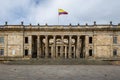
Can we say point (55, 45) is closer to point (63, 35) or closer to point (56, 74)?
point (63, 35)

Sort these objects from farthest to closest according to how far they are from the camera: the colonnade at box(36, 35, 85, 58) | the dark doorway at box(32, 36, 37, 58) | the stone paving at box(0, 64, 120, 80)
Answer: the dark doorway at box(32, 36, 37, 58), the colonnade at box(36, 35, 85, 58), the stone paving at box(0, 64, 120, 80)

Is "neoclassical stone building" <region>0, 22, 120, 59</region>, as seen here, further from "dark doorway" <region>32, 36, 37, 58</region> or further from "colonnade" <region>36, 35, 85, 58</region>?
"dark doorway" <region>32, 36, 37, 58</region>

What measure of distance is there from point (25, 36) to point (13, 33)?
314cm

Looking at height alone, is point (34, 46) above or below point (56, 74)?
above

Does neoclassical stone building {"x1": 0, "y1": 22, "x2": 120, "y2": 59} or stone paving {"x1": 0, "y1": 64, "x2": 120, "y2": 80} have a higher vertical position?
neoclassical stone building {"x1": 0, "y1": 22, "x2": 120, "y2": 59}

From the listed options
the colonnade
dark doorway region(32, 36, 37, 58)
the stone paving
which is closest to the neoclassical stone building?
the colonnade

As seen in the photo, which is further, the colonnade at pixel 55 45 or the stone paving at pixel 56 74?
the colonnade at pixel 55 45

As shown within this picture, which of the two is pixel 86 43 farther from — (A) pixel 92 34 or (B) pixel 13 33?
(B) pixel 13 33

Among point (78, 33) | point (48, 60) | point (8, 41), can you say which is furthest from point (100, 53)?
point (8, 41)

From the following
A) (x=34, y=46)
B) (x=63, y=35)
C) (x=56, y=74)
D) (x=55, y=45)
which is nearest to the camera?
(x=56, y=74)

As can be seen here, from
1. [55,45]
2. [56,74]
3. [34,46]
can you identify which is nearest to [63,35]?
[55,45]

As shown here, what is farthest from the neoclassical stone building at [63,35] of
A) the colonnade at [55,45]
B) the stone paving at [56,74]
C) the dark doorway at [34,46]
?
the stone paving at [56,74]

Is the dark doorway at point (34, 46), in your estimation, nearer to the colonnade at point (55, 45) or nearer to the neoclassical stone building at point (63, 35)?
the colonnade at point (55, 45)

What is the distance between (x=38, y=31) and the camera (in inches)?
2640
